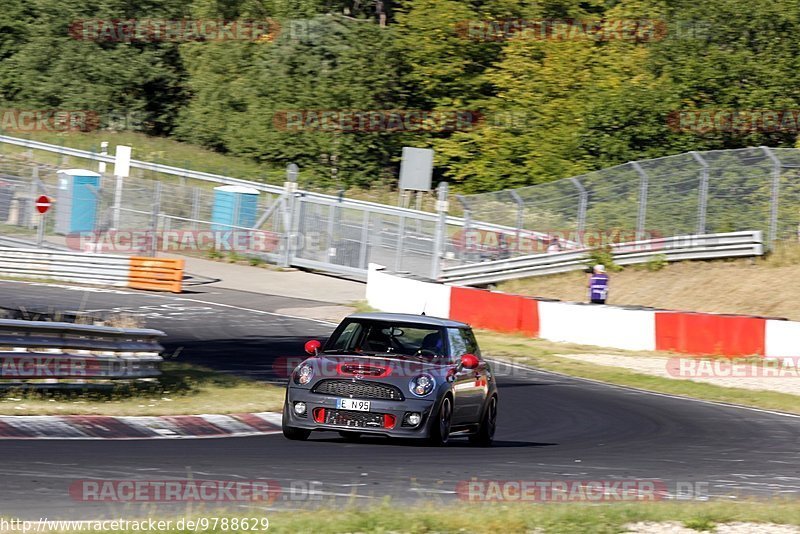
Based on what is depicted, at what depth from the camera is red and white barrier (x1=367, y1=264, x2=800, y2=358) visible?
22.1 metres

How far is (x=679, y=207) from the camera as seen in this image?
3119cm

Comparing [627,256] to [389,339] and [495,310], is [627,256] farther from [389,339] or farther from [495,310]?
[389,339]

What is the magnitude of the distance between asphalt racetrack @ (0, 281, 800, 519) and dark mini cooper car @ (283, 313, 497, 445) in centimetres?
24

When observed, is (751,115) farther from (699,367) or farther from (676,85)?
(699,367)

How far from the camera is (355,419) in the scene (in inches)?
453

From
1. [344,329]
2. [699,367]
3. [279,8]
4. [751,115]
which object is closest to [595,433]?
[344,329]

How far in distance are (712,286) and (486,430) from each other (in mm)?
18138

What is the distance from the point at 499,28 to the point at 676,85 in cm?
1091

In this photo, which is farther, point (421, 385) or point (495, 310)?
point (495, 310)
